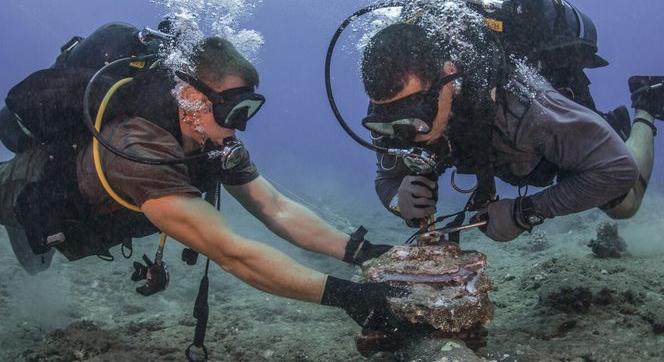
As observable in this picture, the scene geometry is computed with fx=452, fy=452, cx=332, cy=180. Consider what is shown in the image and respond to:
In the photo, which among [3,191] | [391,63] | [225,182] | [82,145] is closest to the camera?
[391,63]

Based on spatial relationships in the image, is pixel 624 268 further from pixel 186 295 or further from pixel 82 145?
pixel 186 295

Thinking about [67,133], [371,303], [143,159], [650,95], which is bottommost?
[371,303]

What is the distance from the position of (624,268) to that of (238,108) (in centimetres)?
419

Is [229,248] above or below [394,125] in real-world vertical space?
below

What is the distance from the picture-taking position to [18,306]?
600 centimetres

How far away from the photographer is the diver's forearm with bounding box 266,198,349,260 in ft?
14.5

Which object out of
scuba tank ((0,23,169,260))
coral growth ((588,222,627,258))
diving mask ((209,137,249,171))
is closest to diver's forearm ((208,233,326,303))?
diving mask ((209,137,249,171))

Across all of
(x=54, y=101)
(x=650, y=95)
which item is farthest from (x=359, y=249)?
(x=650, y=95)

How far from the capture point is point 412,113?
2.85 metres

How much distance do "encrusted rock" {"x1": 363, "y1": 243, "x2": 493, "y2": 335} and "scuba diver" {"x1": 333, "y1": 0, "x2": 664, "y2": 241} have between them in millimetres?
464

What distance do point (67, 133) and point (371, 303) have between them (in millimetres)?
2795

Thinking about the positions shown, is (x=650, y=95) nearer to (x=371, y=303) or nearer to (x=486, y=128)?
(x=486, y=128)

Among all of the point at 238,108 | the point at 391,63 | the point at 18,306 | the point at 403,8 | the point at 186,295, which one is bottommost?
the point at 18,306

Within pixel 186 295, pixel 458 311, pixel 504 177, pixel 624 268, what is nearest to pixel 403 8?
pixel 504 177
